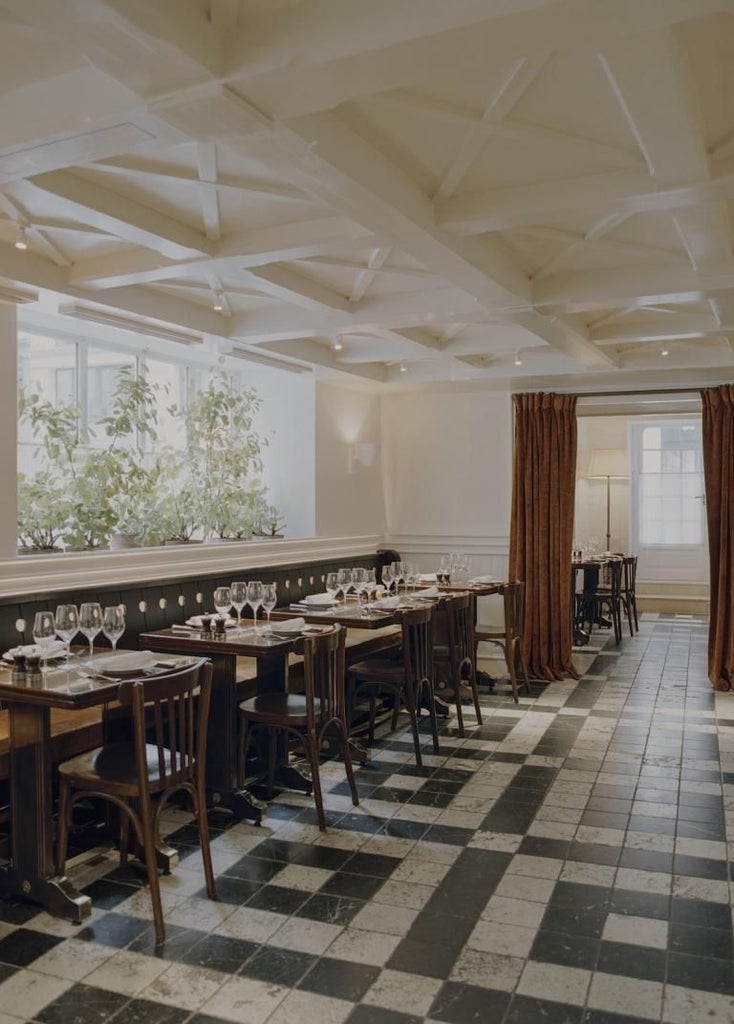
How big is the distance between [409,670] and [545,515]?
345 cm

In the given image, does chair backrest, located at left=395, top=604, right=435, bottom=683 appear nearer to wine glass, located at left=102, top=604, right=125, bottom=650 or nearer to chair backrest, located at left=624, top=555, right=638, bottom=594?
wine glass, located at left=102, top=604, right=125, bottom=650

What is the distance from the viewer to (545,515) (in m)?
8.30

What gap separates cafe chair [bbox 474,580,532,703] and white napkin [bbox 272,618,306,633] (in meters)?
2.31

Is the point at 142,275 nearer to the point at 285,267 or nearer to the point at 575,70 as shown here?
the point at 285,267

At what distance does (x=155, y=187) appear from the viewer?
3820 mm

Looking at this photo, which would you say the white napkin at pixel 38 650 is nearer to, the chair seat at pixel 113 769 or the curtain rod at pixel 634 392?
the chair seat at pixel 113 769

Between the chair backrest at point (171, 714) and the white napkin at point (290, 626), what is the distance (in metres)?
1.07

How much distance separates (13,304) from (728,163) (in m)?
3.70

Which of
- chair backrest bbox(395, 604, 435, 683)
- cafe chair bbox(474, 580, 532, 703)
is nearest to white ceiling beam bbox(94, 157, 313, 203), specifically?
chair backrest bbox(395, 604, 435, 683)

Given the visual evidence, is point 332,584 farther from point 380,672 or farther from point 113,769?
point 113,769

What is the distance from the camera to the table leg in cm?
340

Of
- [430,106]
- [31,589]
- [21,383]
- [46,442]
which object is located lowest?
[31,589]

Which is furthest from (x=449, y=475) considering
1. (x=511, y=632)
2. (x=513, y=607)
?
(x=511, y=632)

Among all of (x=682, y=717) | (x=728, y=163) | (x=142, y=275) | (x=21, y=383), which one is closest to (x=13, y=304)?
(x=142, y=275)
